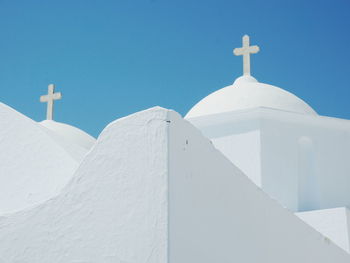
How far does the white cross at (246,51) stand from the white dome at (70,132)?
12.9 feet

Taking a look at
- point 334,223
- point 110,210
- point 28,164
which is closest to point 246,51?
point 334,223

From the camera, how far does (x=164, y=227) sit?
3221mm

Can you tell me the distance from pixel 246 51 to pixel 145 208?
7333mm

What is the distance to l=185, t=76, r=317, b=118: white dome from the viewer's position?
923 centimetres

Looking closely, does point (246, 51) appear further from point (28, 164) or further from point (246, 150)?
point (28, 164)

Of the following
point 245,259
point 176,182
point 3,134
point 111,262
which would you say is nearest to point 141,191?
point 176,182

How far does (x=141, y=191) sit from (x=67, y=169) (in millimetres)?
1877

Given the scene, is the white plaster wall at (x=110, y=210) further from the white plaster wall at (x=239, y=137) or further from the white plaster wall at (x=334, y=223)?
the white plaster wall at (x=239, y=137)

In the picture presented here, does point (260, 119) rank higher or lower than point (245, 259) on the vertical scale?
higher

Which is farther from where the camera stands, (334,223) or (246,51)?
(246,51)

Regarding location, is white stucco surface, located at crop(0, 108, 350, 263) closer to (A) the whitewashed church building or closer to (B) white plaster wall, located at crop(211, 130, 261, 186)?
(A) the whitewashed church building

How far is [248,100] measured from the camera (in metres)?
9.28

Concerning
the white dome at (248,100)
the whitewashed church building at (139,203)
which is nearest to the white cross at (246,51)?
the white dome at (248,100)

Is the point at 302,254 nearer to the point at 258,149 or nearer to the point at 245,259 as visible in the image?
the point at 245,259
